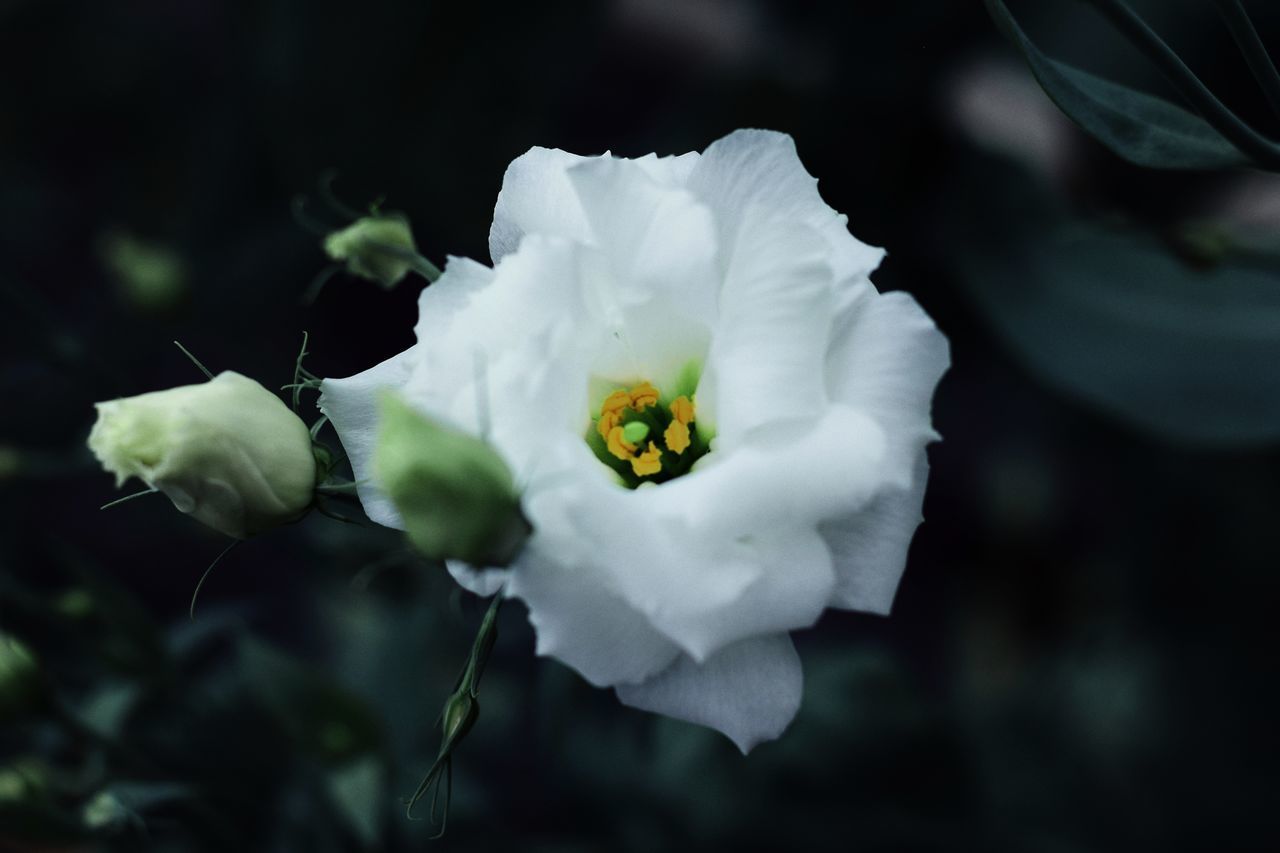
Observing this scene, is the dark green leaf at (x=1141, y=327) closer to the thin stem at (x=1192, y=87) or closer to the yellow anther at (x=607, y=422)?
the thin stem at (x=1192, y=87)

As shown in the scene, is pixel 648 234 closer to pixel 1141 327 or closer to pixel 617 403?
pixel 617 403

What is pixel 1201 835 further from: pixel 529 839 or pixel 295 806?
pixel 295 806

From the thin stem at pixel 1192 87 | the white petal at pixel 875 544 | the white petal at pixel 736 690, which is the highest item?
the thin stem at pixel 1192 87

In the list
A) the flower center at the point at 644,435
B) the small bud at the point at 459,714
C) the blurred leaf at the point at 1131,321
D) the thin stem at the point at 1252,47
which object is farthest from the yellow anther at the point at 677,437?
the blurred leaf at the point at 1131,321

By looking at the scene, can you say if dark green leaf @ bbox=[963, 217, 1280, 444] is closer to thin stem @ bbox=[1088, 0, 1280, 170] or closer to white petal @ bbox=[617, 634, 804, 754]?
thin stem @ bbox=[1088, 0, 1280, 170]

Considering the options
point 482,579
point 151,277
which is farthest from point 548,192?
point 151,277
